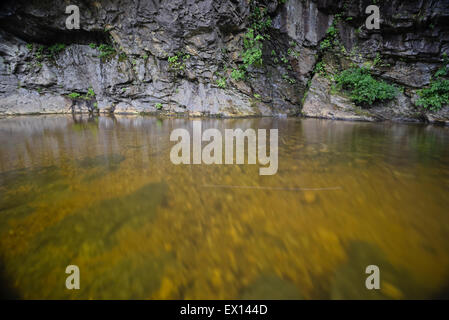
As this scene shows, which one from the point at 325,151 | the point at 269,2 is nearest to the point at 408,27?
the point at 269,2

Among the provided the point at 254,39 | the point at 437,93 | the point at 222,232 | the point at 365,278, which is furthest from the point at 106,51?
the point at 437,93

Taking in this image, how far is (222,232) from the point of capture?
106 centimetres

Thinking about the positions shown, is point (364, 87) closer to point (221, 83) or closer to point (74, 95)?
point (221, 83)

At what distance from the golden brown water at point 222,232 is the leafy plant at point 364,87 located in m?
7.60

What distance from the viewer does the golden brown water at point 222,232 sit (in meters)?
0.76

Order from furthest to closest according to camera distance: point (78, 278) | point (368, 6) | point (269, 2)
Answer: point (269, 2)
point (368, 6)
point (78, 278)

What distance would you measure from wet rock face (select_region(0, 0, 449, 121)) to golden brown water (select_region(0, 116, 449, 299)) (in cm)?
785

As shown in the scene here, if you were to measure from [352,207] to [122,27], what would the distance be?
1161 cm

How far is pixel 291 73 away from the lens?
32.1 ft

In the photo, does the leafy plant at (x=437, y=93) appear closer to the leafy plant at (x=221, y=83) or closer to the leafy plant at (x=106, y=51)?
the leafy plant at (x=221, y=83)

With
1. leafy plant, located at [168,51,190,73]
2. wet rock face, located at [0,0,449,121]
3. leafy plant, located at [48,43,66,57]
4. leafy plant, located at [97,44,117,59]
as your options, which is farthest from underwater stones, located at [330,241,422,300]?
leafy plant, located at [48,43,66,57]

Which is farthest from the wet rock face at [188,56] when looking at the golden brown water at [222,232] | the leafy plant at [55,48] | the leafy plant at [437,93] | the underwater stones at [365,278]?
the underwater stones at [365,278]

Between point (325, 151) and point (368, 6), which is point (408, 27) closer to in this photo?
point (368, 6)
